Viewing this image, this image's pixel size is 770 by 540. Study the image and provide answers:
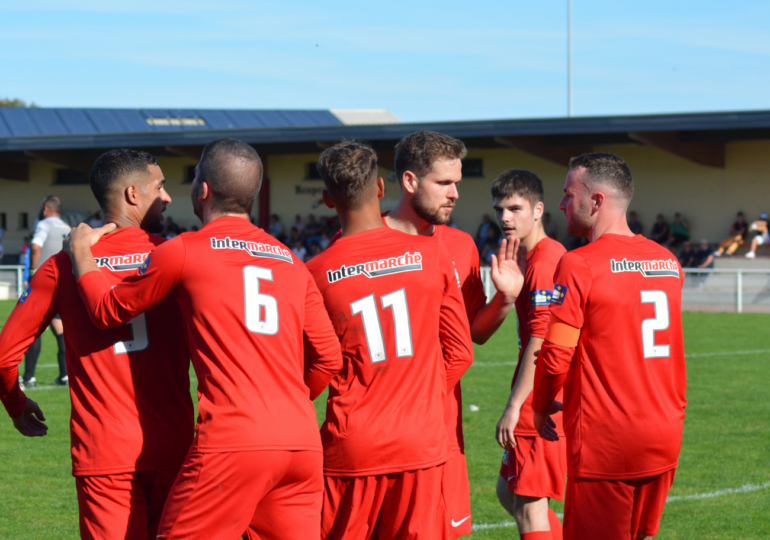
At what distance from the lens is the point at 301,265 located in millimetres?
3283

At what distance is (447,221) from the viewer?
394cm

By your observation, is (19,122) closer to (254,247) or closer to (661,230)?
(661,230)

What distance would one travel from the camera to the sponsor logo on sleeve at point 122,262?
11.1 feet

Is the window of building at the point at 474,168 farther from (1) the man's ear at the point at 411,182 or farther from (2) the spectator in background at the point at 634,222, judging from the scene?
(1) the man's ear at the point at 411,182

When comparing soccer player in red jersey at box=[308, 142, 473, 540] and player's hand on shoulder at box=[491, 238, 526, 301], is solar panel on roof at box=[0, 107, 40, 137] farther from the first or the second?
soccer player in red jersey at box=[308, 142, 473, 540]

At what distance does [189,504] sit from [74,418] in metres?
0.66

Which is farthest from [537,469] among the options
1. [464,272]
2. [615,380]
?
[464,272]

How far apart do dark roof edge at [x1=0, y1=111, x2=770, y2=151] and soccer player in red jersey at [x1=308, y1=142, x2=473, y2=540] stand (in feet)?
76.9

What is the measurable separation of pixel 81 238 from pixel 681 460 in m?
5.87

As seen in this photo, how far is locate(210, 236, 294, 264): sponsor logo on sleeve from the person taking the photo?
314cm

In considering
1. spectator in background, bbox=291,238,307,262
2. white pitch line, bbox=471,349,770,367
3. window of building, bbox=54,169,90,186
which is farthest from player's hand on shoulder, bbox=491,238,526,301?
window of building, bbox=54,169,90,186

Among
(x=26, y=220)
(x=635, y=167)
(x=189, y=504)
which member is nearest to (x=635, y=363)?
(x=189, y=504)

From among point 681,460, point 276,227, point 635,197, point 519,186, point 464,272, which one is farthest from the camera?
point 276,227

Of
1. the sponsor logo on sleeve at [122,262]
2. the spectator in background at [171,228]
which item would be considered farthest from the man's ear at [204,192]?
the spectator in background at [171,228]
